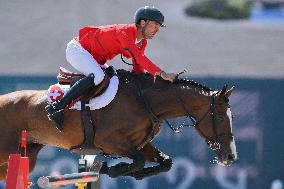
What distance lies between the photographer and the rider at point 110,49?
21.9ft

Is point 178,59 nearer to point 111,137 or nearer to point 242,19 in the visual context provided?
point 242,19

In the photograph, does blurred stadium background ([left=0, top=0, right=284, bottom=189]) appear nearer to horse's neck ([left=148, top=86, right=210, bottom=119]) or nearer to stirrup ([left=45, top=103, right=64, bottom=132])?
stirrup ([left=45, top=103, right=64, bottom=132])

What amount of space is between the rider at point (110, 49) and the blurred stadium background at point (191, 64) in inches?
131

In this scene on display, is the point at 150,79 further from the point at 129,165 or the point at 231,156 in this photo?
the point at 231,156

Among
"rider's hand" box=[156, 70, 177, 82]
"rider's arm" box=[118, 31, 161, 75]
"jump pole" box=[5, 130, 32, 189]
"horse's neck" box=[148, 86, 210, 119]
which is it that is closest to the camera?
"jump pole" box=[5, 130, 32, 189]

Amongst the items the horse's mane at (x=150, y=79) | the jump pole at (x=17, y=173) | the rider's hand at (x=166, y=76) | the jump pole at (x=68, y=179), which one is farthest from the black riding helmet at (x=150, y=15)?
the jump pole at (x=17, y=173)

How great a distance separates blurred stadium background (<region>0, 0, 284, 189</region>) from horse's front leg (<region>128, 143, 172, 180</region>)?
3.00 m

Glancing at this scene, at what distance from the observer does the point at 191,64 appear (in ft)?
39.6

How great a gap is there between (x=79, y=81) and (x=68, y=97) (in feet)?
0.60

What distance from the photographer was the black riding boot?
6734 millimetres

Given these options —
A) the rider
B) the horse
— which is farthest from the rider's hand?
the horse

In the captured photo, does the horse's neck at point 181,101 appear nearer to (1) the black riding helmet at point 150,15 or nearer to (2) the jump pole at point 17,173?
(1) the black riding helmet at point 150,15

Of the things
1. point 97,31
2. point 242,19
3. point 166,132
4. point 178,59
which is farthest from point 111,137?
point 242,19

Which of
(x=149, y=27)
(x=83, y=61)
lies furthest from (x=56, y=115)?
(x=149, y=27)
